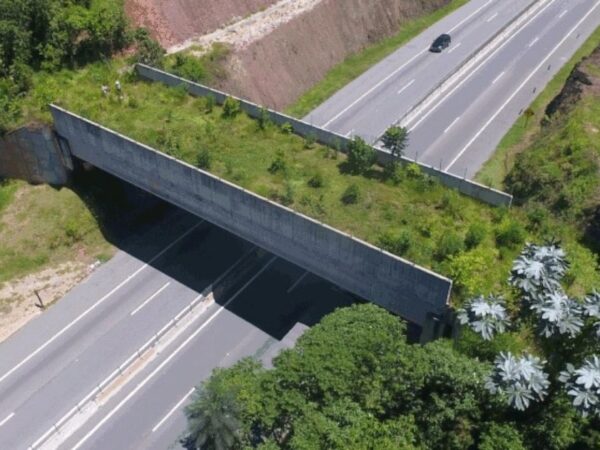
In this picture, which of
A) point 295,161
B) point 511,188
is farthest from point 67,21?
point 511,188

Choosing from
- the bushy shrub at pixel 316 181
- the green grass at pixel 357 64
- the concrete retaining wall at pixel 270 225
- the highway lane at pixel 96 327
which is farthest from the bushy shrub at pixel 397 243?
the green grass at pixel 357 64

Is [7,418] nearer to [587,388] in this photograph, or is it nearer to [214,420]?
[214,420]

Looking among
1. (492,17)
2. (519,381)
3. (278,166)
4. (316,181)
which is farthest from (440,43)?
(519,381)

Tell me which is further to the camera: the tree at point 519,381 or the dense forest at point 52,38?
the dense forest at point 52,38

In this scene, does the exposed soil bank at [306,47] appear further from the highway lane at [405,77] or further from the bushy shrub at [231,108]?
the bushy shrub at [231,108]

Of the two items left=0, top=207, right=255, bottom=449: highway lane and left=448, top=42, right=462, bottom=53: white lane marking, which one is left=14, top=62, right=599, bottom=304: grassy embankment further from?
left=448, top=42, right=462, bottom=53: white lane marking

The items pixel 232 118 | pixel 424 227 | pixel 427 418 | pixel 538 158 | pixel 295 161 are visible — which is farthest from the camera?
pixel 538 158

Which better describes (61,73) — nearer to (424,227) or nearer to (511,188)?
(424,227)
